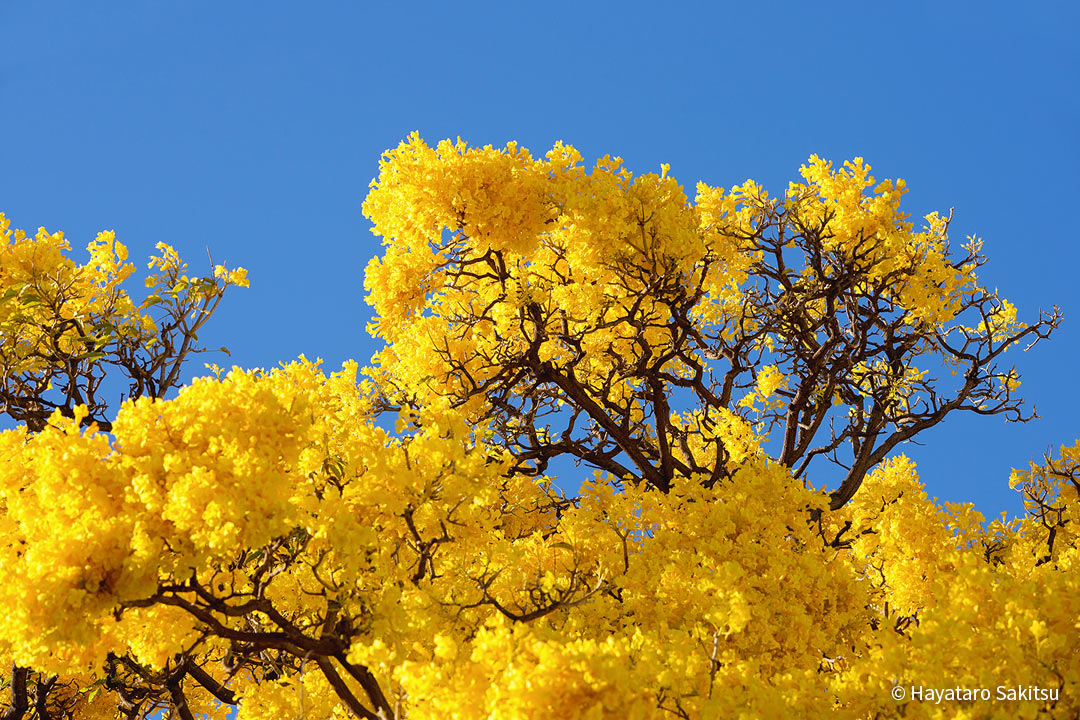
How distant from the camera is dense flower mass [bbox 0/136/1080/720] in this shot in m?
6.59

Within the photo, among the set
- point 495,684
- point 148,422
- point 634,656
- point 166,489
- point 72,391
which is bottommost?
point 495,684

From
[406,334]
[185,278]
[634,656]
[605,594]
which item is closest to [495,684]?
[634,656]

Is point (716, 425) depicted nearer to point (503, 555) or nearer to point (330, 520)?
point (503, 555)

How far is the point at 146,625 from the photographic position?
762 cm

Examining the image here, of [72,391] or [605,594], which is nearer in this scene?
[605,594]

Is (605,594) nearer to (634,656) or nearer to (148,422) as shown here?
(634,656)

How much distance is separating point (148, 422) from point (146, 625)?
6.12 ft

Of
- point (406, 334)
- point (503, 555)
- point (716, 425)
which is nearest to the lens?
point (503, 555)

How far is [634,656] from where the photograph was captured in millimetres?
6789

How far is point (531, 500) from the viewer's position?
528 inches

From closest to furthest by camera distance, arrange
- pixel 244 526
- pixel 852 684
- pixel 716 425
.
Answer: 1. pixel 244 526
2. pixel 852 684
3. pixel 716 425

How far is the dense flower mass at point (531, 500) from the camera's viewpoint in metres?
6.59

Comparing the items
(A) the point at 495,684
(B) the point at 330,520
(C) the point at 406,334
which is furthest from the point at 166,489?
(C) the point at 406,334

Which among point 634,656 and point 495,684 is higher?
point 634,656
